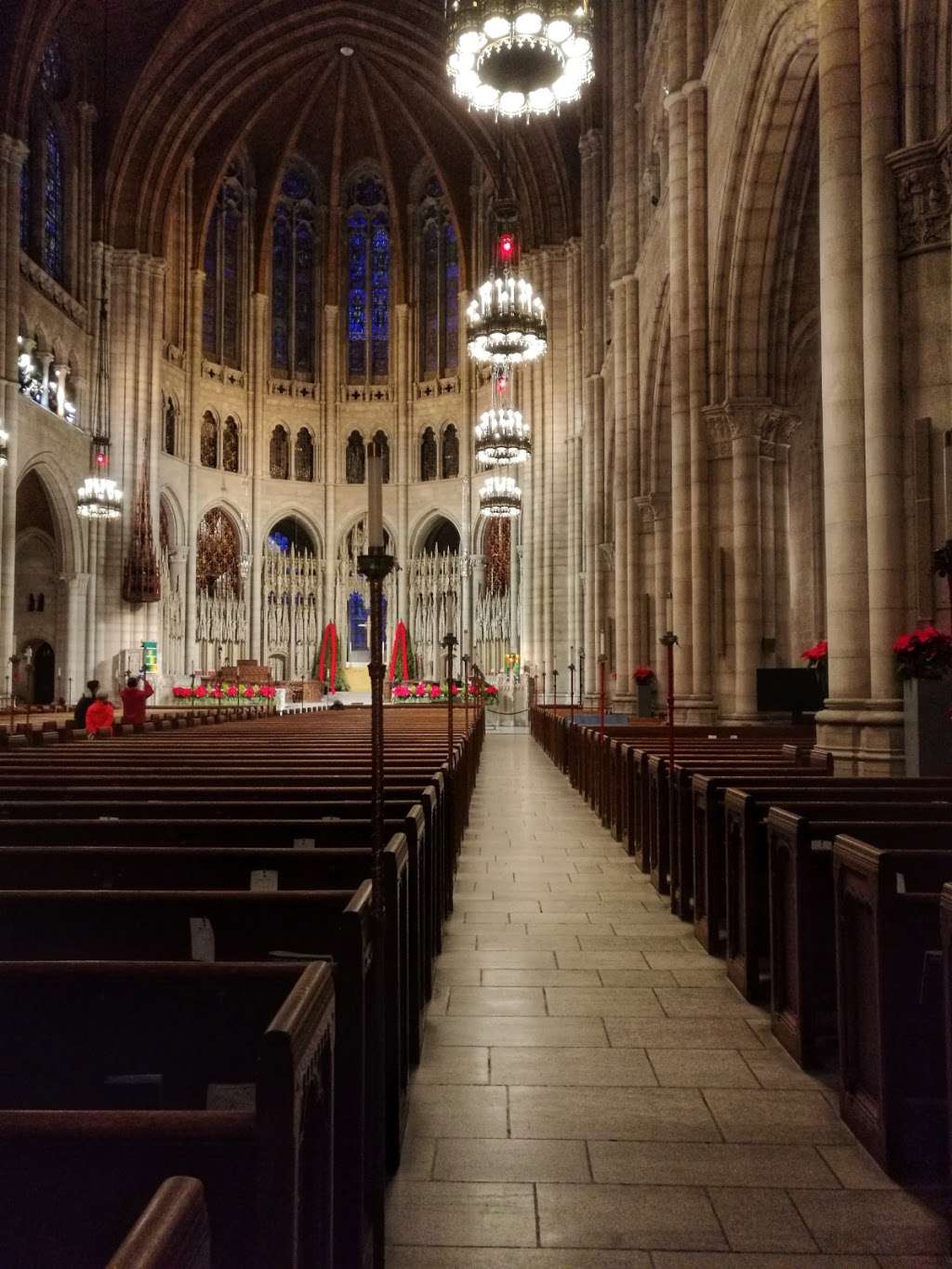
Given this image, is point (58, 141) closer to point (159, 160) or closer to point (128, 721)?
point (159, 160)

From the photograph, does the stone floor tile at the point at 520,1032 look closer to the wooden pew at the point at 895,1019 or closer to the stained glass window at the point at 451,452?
the wooden pew at the point at 895,1019

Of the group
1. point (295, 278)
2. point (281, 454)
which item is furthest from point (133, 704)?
point (295, 278)

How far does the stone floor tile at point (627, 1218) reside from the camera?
7.95 feet

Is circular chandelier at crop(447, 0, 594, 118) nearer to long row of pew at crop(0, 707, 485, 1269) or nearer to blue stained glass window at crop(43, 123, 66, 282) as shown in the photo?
long row of pew at crop(0, 707, 485, 1269)

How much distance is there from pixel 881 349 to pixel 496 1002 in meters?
5.86

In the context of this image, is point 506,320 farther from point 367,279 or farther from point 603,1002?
point 367,279

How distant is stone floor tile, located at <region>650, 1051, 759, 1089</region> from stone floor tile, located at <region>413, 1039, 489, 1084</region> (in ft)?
2.03

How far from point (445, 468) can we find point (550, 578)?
9.51m

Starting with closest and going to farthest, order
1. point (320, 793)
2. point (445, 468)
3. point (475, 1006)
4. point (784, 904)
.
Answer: point (784, 904), point (475, 1006), point (320, 793), point (445, 468)

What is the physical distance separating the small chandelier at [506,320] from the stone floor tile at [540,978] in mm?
15917

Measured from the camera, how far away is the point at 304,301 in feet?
128

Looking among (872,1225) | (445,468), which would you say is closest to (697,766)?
(872,1225)

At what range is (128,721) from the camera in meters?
13.0

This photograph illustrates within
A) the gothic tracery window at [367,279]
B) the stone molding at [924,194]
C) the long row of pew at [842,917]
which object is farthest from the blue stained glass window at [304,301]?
the long row of pew at [842,917]
